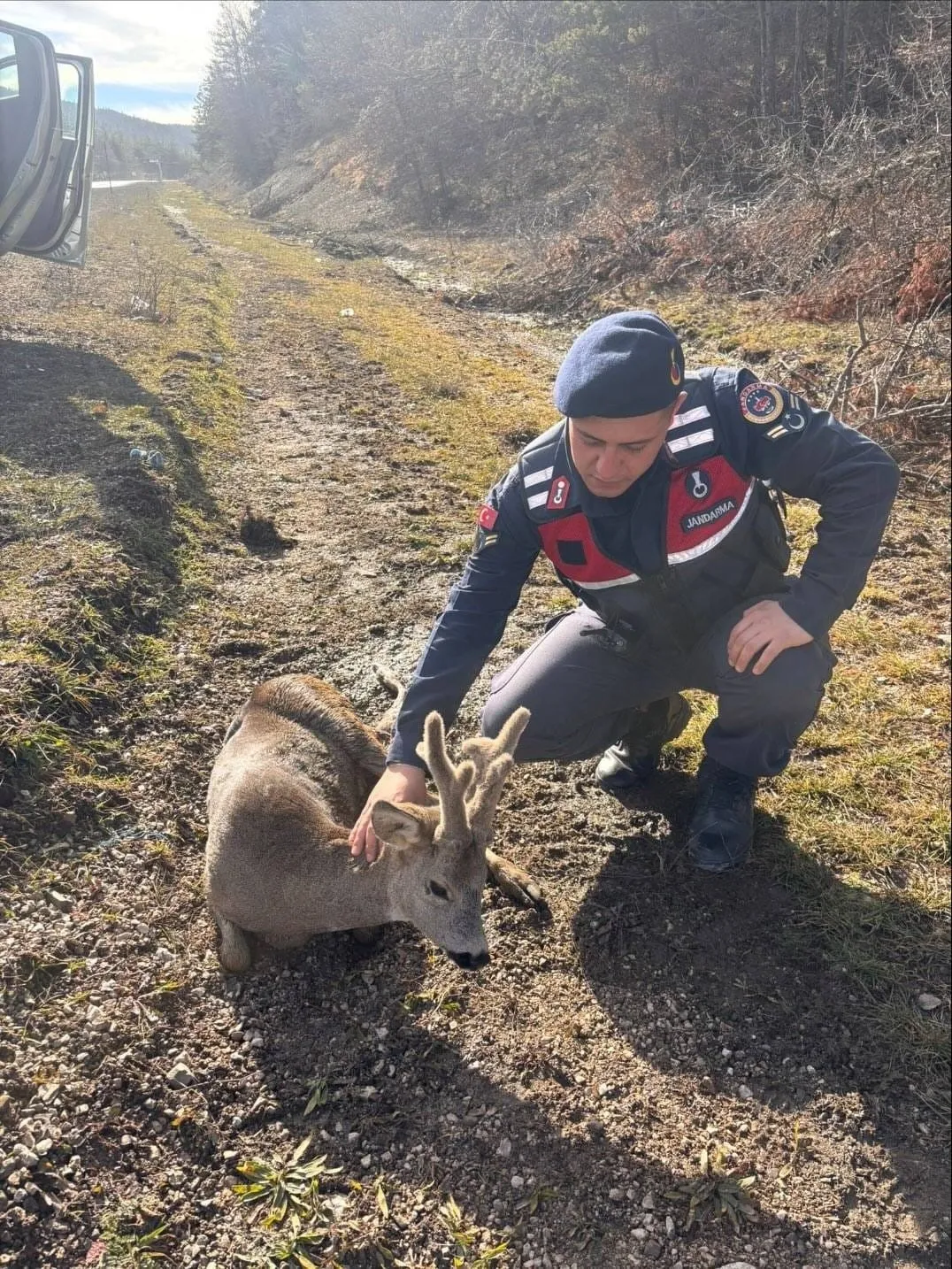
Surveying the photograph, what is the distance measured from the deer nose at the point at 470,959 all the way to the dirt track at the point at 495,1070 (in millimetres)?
398

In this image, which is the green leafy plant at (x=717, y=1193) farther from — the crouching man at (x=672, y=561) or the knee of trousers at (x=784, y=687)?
the knee of trousers at (x=784, y=687)

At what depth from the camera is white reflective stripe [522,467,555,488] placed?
347cm

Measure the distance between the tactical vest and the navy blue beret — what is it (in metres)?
0.41

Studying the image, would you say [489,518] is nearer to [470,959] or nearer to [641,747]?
[641,747]

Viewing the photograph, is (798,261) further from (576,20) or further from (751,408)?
(576,20)

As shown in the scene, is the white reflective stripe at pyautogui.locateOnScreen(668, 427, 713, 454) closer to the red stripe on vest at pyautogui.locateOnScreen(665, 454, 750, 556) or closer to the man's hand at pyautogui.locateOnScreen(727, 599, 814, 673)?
the red stripe on vest at pyautogui.locateOnScreen(665, 454, 750, 556)

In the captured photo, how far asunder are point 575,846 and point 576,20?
32.5 metres

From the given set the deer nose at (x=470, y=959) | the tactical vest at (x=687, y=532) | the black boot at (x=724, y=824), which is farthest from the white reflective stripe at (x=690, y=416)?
the deer nose at (x=470, y=959)

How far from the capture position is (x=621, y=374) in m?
2.91

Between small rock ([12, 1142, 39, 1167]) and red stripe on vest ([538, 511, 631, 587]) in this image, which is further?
red stripe on vest ([538, 511, 631, 587])

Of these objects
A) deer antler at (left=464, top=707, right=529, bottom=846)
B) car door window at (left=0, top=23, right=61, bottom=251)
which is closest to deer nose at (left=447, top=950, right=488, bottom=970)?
deer antler at (left=464, top=707, right=529, bottom=846)

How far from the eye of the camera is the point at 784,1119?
113 inches

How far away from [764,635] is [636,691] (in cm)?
78

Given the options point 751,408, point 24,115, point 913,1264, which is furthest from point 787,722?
point 24,115
